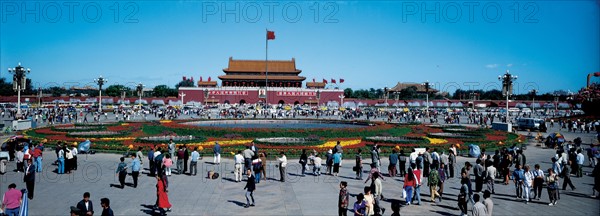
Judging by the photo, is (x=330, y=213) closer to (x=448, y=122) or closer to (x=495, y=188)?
(x=495, y=188)

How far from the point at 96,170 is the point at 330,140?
10839 mm

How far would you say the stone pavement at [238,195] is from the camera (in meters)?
8.57

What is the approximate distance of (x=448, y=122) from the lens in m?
37.6

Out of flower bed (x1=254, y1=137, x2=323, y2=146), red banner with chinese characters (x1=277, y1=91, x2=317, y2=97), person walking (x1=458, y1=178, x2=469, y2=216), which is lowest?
person walking (x1=458, y1=178, x2=469, y2=216)

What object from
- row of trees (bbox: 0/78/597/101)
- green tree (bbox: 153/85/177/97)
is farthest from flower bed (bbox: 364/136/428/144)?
green tree (bbox: 153/85/177/97)

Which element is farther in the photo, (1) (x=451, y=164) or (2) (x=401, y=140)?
(2) (x=401, y=140)

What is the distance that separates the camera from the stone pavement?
857 cm

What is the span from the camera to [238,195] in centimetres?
982

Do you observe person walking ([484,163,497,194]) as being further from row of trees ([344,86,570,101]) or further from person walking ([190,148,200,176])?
row of trees ([344,86,570,101])

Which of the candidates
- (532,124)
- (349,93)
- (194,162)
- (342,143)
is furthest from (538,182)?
(349,93)

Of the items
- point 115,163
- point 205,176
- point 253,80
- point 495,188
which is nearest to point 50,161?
point 115,163

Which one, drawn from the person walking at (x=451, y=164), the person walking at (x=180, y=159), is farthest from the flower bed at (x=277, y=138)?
the person walking at (x=451, y=164)

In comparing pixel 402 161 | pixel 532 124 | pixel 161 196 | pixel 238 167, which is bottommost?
pixel 161 196

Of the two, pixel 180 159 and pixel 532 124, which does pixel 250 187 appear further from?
pixel 532 124
